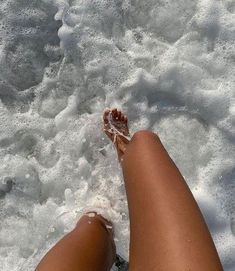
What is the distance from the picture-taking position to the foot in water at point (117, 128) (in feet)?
7.23

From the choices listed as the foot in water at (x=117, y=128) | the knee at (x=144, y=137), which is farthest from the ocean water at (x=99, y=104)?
the knee at (x=144, y=137)

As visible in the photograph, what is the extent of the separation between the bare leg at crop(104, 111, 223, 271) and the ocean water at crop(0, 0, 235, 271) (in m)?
0.49

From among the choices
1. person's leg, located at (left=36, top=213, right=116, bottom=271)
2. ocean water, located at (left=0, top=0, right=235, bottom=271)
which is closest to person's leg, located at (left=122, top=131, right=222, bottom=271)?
person's leg, located at (left=36, top=213, right=116, bottom=271)

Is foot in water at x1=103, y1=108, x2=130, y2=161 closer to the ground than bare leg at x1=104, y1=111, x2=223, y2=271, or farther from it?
closer to the ground

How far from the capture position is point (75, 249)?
1.77 meters

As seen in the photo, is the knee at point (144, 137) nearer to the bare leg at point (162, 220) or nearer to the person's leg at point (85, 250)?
the bare leg at point (162, 220)

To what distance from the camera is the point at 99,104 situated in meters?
2.44

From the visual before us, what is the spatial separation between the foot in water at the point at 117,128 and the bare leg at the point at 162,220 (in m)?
0.31

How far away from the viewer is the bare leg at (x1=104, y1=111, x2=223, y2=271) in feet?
4.85

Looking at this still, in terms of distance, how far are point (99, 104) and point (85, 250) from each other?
927mm

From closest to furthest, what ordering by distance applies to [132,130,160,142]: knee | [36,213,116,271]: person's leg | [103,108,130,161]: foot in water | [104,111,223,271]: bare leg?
[104,111,223,271]: bare leg, [36,213,116,271]: person's leg, [132,130,160,142]: knee, [103,108,130,161]: foot in water

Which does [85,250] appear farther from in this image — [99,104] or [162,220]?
[99,104]

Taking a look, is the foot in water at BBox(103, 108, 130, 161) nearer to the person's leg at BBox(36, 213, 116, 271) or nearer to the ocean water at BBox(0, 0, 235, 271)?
the ocean water at BBox(0, 0, 235, 271)

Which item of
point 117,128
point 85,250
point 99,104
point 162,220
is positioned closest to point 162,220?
point 162,220
